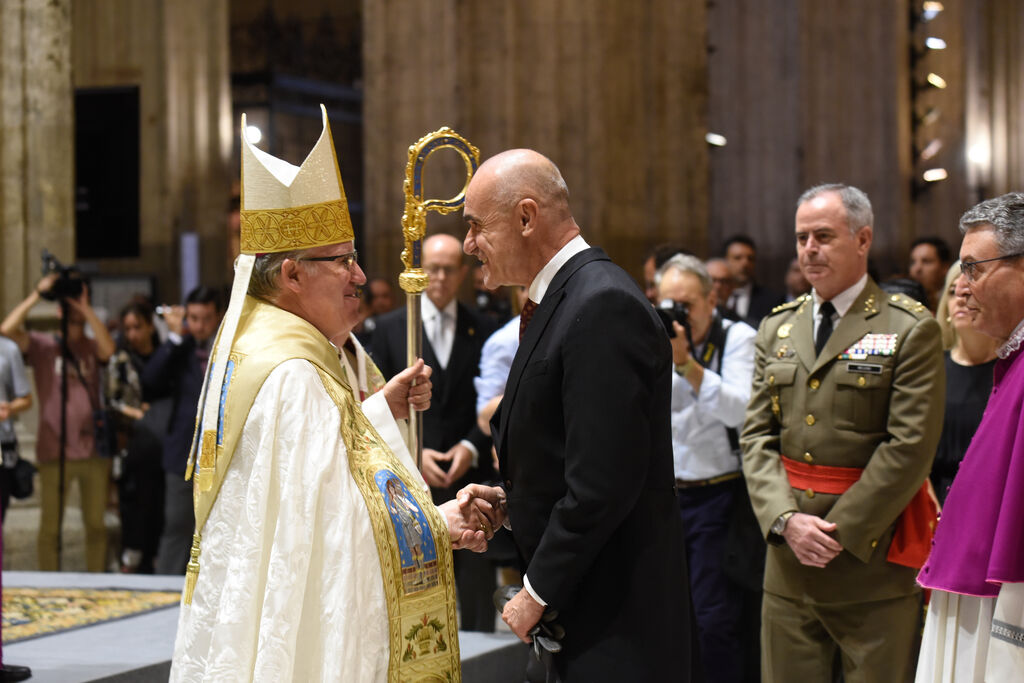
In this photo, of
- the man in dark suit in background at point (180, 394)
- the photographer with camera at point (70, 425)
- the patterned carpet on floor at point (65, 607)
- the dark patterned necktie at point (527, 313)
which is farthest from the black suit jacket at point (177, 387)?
the dark patterned necktie at point (527, 313)

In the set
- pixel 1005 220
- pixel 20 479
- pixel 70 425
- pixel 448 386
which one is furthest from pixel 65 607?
pixel 1005 220

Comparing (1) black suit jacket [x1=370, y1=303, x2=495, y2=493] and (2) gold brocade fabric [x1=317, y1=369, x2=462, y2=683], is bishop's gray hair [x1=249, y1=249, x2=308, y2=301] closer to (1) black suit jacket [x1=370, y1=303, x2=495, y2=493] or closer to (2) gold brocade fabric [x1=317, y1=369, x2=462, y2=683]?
(2) gold brocade fabric [x1=317, y1=369, x2=462, y2=683]

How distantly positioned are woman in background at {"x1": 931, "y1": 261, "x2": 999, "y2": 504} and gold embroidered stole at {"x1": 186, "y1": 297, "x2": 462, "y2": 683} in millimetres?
2504

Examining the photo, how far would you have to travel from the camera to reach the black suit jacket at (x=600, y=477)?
2.67 meters

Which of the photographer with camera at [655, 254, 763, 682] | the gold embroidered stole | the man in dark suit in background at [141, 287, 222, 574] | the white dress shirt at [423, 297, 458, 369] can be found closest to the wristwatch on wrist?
the photographer with camera at [655, 254, 763, 682]

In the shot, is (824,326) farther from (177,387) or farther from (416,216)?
(177,387)

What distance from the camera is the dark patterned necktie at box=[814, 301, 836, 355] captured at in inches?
165

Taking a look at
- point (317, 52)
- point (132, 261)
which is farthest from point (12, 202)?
point (317, 52)

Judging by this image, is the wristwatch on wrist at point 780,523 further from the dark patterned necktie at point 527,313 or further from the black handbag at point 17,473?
the black handbag at point 17,473

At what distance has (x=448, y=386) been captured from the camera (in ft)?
19.5

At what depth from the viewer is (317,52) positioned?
22.2 metres

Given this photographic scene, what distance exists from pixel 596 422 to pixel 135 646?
2913mm

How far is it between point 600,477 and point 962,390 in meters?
2.73

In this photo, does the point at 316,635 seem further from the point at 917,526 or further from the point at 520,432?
the point at 917,526
